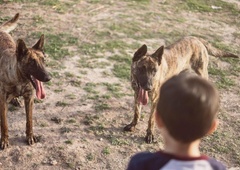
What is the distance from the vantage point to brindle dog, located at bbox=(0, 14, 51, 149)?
4.80 metres

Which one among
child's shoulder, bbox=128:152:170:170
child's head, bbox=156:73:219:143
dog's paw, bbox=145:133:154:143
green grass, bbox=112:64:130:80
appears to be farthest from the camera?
green grass, bbox=112:64:130:80

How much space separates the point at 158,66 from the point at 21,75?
6.17 ft

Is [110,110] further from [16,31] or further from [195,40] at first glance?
[16,31]

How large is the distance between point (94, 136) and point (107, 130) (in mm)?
259

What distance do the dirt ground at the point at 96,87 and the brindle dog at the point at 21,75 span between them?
511mm

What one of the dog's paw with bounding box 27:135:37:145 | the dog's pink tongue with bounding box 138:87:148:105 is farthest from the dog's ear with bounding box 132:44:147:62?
the dog's paw with bounding box 27:135:37:145

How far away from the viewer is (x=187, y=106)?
2.00 meters

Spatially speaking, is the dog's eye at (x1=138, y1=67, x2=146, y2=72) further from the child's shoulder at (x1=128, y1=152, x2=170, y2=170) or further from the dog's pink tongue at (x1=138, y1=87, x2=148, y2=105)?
the child's shoulder at (x1=128, y1=152, x2=170, y2=170)

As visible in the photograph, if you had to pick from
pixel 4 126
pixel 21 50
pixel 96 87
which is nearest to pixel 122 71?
pixel 96 87

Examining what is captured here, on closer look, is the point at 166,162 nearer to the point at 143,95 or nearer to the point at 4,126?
the point at 143,95

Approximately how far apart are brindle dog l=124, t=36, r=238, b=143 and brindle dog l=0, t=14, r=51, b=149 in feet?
4.26

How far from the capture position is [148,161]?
85.7 inches

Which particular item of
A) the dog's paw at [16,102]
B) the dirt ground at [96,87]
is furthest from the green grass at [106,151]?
the dog's paw at [16,102]

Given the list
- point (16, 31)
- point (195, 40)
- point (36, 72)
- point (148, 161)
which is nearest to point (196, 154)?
point (148, 161)
